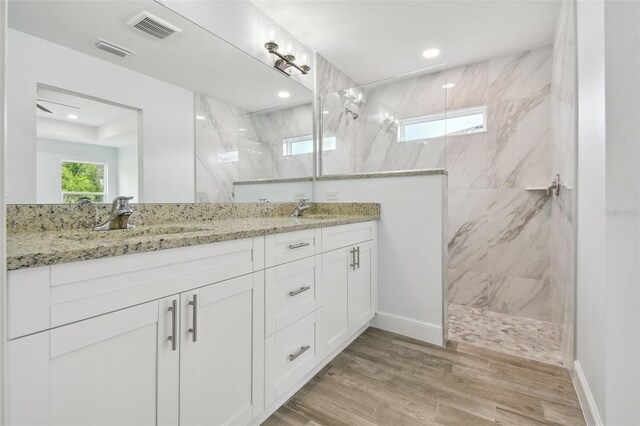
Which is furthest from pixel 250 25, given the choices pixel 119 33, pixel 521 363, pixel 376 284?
pixel 521 363

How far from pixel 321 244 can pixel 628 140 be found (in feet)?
4.36

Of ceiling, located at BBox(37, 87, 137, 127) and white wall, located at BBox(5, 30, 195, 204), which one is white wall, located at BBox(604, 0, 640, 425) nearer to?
white wall, located at BBox(5, 30, 195, 204)

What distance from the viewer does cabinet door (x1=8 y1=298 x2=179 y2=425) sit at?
2.16 ft

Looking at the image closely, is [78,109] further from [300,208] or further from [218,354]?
[300,208]

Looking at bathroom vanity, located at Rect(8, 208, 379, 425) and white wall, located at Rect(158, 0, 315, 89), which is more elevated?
white wall, located at Rect(158, 0, 315, 89)

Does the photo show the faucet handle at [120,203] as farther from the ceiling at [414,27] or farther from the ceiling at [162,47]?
the ceiling at [414,27]

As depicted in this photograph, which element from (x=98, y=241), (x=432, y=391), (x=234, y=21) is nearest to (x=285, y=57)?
(x=234, y=21)

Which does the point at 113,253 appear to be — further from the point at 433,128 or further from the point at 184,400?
the point at 433,128

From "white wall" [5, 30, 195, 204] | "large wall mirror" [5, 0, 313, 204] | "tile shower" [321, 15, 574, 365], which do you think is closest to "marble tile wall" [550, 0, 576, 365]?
"tile shower" [321, 15, 574, 365]

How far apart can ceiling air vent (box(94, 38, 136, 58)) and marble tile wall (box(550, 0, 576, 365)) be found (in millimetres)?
2254

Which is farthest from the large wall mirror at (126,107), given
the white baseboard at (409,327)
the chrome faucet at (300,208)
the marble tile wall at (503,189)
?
the marble tile wall at (503,189)

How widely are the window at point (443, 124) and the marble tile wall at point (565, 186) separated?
683mm

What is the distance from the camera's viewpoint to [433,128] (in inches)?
89.0

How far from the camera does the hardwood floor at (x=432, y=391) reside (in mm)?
1364
